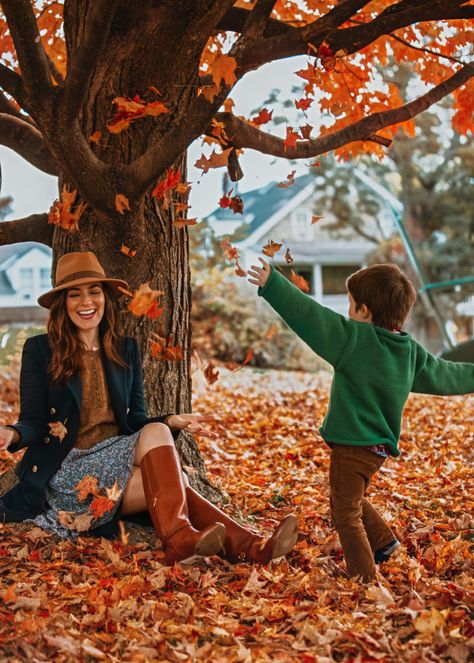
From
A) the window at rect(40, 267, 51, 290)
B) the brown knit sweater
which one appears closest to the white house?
the window at rect(40, 267, 51, 290)

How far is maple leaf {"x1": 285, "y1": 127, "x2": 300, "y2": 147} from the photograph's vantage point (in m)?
4.66

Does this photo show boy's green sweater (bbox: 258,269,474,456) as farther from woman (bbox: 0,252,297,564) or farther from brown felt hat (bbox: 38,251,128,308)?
brown felt hat (bbox: 38,251,128,308)

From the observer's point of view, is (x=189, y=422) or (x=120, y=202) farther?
(x=120, y=202)

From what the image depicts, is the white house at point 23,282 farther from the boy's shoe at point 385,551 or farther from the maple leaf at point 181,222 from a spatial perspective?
the boy's shoe at point 385,551

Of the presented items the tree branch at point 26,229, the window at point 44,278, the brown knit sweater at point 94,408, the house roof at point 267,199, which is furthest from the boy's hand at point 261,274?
the house roof at point 267,199

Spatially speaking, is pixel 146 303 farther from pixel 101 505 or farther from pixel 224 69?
pixel 224 69

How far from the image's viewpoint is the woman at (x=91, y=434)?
→ 370 cm

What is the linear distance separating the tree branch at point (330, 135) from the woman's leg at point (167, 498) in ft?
6.51

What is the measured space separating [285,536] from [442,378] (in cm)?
101

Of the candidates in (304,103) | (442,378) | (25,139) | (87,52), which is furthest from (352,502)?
(25,139)

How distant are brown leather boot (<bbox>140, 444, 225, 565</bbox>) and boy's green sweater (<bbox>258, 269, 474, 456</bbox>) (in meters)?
0.66

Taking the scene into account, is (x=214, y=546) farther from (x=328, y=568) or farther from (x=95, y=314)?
(x=95, y=314)

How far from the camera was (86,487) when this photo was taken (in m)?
3.84

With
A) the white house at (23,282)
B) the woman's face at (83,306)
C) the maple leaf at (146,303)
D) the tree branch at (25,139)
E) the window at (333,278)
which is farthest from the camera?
the window at (333,278)
